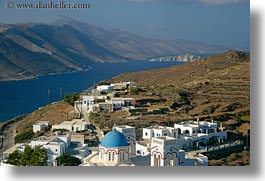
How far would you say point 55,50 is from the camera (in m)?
41.3

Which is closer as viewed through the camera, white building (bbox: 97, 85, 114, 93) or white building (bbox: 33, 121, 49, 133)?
white building (bbox: 33, 121, 49, 133)

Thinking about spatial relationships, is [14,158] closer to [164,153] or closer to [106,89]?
[164,153]

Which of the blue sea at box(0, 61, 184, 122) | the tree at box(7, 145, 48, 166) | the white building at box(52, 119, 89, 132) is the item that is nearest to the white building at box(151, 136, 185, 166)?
the tree at box(7, 145, 48, 166)

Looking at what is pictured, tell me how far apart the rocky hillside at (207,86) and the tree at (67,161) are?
511 cm

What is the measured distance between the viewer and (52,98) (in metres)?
23.9

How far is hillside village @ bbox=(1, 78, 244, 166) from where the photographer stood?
7.45 m

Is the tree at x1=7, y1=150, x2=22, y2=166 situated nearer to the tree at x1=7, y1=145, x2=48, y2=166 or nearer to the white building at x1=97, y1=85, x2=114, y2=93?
the tree at x1=7, y1=145, x2=48, y2=166

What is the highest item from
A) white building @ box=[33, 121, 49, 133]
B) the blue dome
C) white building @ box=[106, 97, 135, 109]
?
white building @ box=[106, 97, 135, 109]

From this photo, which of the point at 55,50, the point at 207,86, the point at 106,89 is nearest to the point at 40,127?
the point at 106,89

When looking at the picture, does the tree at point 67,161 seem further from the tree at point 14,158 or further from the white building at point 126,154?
the tree at point 14,158

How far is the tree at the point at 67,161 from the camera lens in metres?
8.02

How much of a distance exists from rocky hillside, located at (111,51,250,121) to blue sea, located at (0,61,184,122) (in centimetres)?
424

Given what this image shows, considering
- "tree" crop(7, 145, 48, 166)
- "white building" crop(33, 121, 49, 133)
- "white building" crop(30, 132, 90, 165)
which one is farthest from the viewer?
"white building" crop(33, 121, 49, 133)

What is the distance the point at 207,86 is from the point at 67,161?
9.62m
